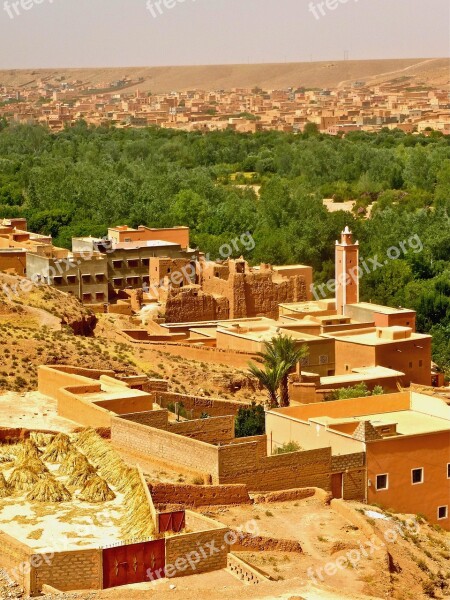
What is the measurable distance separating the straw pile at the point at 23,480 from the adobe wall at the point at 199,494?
4.40 feet

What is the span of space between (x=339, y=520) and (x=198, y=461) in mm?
1878

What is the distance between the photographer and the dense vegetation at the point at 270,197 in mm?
43719

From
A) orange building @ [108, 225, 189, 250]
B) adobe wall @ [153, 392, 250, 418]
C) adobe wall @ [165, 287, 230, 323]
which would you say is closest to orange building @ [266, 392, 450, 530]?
adobe wall @ [153, 392, 250, 418]

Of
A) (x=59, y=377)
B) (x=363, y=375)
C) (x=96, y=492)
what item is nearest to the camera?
(x=96, y=492)

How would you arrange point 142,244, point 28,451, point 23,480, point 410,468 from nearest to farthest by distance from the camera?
1. point 23,480
2. point 28,451
3. point 410,468
4. point 142,244

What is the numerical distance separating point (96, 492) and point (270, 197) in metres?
39.1

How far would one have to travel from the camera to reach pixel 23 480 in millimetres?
17141

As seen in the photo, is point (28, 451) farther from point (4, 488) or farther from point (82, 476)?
point (4, 488)

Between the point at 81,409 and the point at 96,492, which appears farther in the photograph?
the point at 81,409

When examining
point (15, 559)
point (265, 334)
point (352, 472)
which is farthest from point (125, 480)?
point (265, 334)

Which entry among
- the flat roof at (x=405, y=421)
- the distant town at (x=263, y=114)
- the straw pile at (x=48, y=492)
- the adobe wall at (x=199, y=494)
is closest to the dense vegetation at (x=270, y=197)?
the flat roof at (x=405, y=421)

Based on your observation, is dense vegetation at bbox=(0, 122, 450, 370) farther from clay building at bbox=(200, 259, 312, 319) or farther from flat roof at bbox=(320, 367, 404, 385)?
flat roof at bbox=(320, 367, 404, 385)

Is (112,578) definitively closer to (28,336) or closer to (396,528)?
(396,528)

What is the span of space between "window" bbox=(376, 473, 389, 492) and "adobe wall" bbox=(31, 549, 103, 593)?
642 cm
